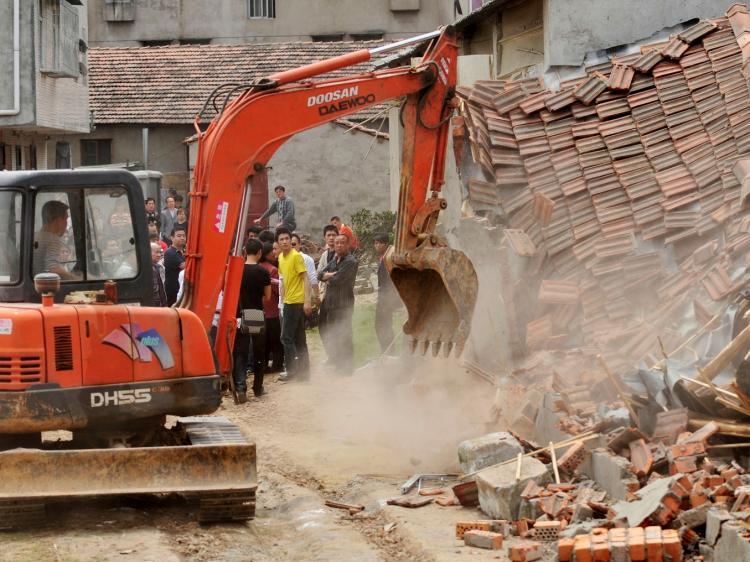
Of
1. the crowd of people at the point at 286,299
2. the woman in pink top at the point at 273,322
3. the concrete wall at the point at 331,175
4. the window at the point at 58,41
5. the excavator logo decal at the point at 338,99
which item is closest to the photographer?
the excavator logo decal at the point at 338,99

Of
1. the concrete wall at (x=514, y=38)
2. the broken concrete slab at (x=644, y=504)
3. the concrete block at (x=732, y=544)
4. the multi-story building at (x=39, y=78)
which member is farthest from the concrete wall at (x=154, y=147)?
the concrete block at (x=732, y=544)

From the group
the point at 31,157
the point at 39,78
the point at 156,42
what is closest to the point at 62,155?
the point at 31,157

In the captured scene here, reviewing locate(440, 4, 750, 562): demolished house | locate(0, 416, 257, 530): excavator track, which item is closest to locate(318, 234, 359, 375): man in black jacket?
locate(440, 4, 750, 562): demolished house

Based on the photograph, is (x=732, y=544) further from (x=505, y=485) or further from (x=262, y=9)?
(x=262, y=9)

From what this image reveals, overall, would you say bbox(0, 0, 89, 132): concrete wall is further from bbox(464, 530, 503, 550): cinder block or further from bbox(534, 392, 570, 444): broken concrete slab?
bbox(464, 530, 503, 550): cinder block

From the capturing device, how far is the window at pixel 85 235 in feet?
31.1

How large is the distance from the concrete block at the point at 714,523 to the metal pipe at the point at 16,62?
22.7 metres

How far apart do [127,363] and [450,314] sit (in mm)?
3354

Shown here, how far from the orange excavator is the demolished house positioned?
2.26m

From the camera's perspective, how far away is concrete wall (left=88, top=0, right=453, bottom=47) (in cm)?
4566

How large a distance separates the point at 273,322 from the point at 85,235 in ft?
27.0

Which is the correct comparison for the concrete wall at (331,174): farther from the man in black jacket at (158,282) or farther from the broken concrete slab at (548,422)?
the broken concrete slab at (548,422)

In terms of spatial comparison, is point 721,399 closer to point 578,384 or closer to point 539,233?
point 578,384

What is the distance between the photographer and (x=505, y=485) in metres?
9.18
